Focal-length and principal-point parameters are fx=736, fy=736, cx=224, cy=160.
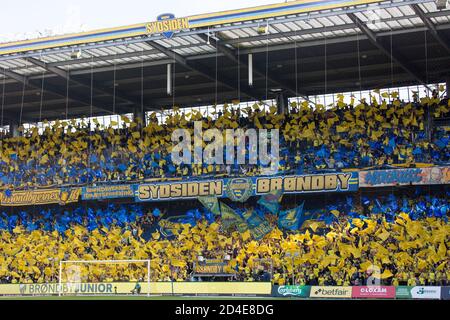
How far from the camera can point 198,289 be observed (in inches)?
1048

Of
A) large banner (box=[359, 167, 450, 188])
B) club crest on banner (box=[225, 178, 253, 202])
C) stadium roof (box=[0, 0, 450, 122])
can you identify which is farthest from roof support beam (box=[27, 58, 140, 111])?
large banner (box=[359, 167, 450, 188])

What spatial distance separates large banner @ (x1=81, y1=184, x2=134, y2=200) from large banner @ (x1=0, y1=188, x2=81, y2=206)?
452mm

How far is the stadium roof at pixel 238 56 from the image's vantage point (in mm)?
25844

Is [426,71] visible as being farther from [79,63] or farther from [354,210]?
[79,63]

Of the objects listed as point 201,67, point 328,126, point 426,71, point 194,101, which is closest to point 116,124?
point 194,101

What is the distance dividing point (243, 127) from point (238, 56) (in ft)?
10.2

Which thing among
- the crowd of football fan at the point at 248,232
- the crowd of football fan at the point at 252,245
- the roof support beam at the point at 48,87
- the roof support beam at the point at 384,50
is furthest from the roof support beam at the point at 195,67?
the roof support beam at the point at 48,87

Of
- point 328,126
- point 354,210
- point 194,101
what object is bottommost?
point 354,210

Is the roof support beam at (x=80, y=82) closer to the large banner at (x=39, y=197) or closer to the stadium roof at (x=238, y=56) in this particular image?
the stadium roof at (x=238, y=56)

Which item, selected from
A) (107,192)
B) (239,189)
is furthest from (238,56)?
(107,192)

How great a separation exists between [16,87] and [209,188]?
11.5 meters

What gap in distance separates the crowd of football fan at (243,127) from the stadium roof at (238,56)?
1.40 meters

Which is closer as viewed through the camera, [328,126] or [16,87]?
[328,126]

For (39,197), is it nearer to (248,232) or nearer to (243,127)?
(243,127)
